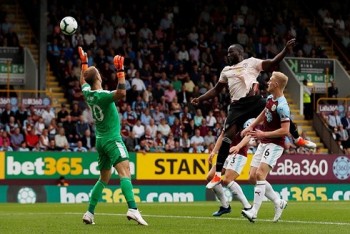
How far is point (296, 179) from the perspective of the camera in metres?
33.7

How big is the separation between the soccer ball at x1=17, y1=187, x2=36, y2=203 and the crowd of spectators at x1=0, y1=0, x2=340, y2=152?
70.8 inches

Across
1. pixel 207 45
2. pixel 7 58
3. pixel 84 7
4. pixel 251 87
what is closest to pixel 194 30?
pixel 207 45

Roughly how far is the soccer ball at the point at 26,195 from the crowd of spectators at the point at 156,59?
1.80 metres

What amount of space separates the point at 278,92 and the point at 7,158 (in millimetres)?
15192

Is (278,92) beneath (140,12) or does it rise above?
beneath

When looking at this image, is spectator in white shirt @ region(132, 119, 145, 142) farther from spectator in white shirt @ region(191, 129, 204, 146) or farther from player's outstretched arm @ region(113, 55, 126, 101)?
player's outstretched arm @ region(113, 55, 126, 101)

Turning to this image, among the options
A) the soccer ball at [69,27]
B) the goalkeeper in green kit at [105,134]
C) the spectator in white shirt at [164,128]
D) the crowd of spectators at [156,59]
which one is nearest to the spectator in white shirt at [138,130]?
the crowd of spectators at [156,59]

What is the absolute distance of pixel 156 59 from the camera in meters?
38.5

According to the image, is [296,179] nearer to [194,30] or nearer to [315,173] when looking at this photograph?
[315,173]

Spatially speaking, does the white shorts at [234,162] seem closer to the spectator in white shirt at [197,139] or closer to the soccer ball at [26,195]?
the soccer ball at [26,195]

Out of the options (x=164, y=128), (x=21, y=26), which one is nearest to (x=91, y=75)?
→ (x=164, y=128)

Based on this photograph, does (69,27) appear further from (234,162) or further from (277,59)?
(277,59)

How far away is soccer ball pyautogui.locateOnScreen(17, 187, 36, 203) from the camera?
29.2 metres

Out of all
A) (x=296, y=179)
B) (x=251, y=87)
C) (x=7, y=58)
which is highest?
(x=7, y=58)
